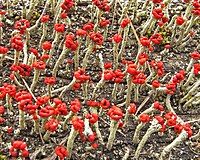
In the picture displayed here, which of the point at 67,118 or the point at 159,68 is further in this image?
the point at 159,68

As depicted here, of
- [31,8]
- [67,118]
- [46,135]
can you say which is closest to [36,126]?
[46,135]

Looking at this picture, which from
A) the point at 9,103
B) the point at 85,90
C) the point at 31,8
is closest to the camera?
the point at 9,103

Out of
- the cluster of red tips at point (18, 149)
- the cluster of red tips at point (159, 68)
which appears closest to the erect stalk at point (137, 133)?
the cluster of red tips at point (159, 68)

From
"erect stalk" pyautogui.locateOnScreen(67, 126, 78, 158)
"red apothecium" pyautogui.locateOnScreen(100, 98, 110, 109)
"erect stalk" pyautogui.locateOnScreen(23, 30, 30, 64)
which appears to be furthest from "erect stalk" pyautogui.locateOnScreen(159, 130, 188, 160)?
"erect stalk" pyautogui.locateOnScreen(23, 30, 30, 64)

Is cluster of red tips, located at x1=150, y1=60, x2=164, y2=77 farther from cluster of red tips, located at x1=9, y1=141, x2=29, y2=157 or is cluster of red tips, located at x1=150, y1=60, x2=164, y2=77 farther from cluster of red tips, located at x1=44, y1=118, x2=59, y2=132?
cluster of red tips, located at x1=9, y1=141, x2=29, y2=157

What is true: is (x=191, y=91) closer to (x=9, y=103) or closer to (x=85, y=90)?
(x=85, y=90)

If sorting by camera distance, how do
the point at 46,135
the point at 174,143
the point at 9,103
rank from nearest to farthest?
the point at 174,143, the point at 46,135, the point at 9,103

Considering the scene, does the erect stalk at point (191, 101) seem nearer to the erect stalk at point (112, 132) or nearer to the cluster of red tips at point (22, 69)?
the erect stalk at point (112, 132)

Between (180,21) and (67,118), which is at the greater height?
(180,21)

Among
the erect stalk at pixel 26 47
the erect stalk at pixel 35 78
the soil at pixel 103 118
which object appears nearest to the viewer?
the soil at pixel 103 118
